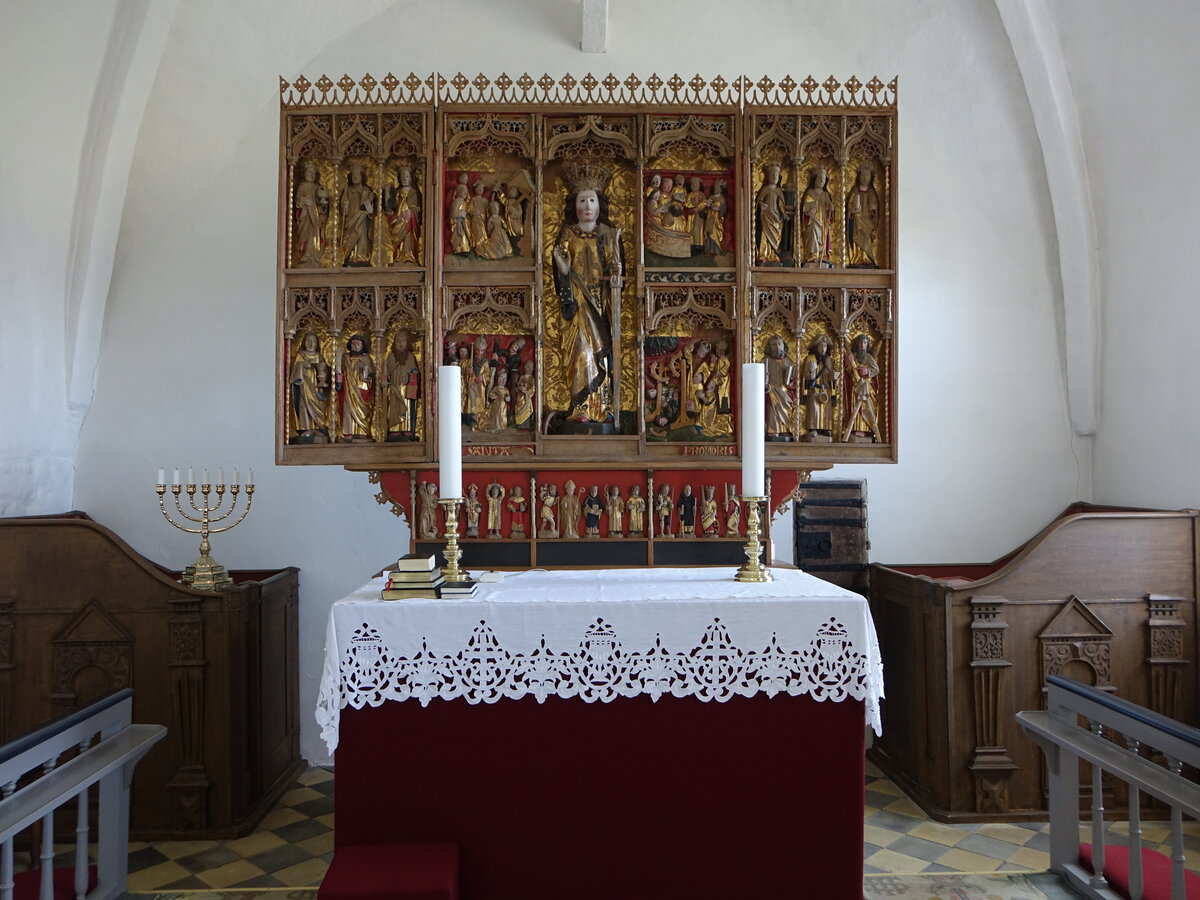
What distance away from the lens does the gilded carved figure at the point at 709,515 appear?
16.8ft

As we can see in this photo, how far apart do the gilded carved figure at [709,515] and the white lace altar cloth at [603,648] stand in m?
1.29

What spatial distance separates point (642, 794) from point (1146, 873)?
2.00 meters

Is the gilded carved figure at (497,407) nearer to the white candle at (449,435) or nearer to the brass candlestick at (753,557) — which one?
the white candle at (449,435)

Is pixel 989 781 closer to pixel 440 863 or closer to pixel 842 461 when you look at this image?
pixel 842 461

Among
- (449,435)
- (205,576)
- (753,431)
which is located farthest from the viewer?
(205,576)

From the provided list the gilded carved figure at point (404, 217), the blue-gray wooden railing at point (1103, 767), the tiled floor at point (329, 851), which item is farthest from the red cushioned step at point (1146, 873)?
the gilded carved figure at point (404, 217)

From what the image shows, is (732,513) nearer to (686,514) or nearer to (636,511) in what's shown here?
(686,514)

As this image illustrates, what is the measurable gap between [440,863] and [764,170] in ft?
12.1

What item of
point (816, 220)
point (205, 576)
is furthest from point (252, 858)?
point (816, 220)

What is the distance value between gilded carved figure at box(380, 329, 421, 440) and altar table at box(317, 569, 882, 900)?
1.29 meters

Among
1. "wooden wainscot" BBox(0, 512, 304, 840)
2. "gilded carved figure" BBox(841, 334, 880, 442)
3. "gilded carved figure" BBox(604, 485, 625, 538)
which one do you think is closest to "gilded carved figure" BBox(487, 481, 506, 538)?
"gilded carved figure" BBox(604, 485, 625, 538)

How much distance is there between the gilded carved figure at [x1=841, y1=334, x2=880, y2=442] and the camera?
5.00 m

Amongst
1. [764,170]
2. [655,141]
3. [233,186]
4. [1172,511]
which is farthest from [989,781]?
[233,186]

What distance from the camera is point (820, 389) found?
5.02 m
